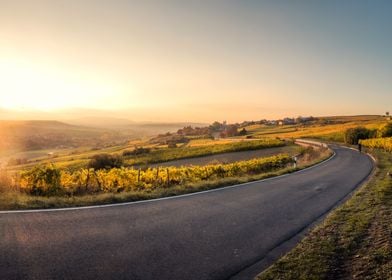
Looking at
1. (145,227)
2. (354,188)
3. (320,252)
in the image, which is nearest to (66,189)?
(145,227)

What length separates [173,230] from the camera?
27.0ft

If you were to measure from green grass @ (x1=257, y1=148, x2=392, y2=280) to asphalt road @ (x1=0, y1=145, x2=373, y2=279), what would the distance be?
0.61 metres

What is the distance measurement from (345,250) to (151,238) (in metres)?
4.13

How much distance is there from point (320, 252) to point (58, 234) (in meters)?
5.54

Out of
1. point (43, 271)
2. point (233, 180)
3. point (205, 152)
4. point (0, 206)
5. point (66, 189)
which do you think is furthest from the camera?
point (205, 152)

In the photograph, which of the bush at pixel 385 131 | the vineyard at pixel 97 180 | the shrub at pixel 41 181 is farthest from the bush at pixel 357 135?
the shrub at pixel 41 181

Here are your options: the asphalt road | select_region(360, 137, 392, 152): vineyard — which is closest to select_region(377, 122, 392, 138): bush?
select_region(360, 137, 392, 152): vineyard

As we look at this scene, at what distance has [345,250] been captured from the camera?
7305mm

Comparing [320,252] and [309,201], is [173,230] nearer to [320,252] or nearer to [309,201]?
[320,252]

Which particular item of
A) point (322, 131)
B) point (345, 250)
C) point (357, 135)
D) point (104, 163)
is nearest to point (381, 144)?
point (357, 135)

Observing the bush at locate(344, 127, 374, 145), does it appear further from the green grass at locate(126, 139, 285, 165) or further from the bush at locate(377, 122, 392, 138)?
the green grass at locate(126, 139, 285, 165)

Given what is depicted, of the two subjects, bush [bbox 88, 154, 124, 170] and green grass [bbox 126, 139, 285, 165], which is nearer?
bush [bbox 88, 154, 124, 170]

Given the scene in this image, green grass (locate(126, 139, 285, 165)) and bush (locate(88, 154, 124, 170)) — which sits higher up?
bush (locate(88, 154, 124, 170))

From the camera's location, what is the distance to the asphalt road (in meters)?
5.85
